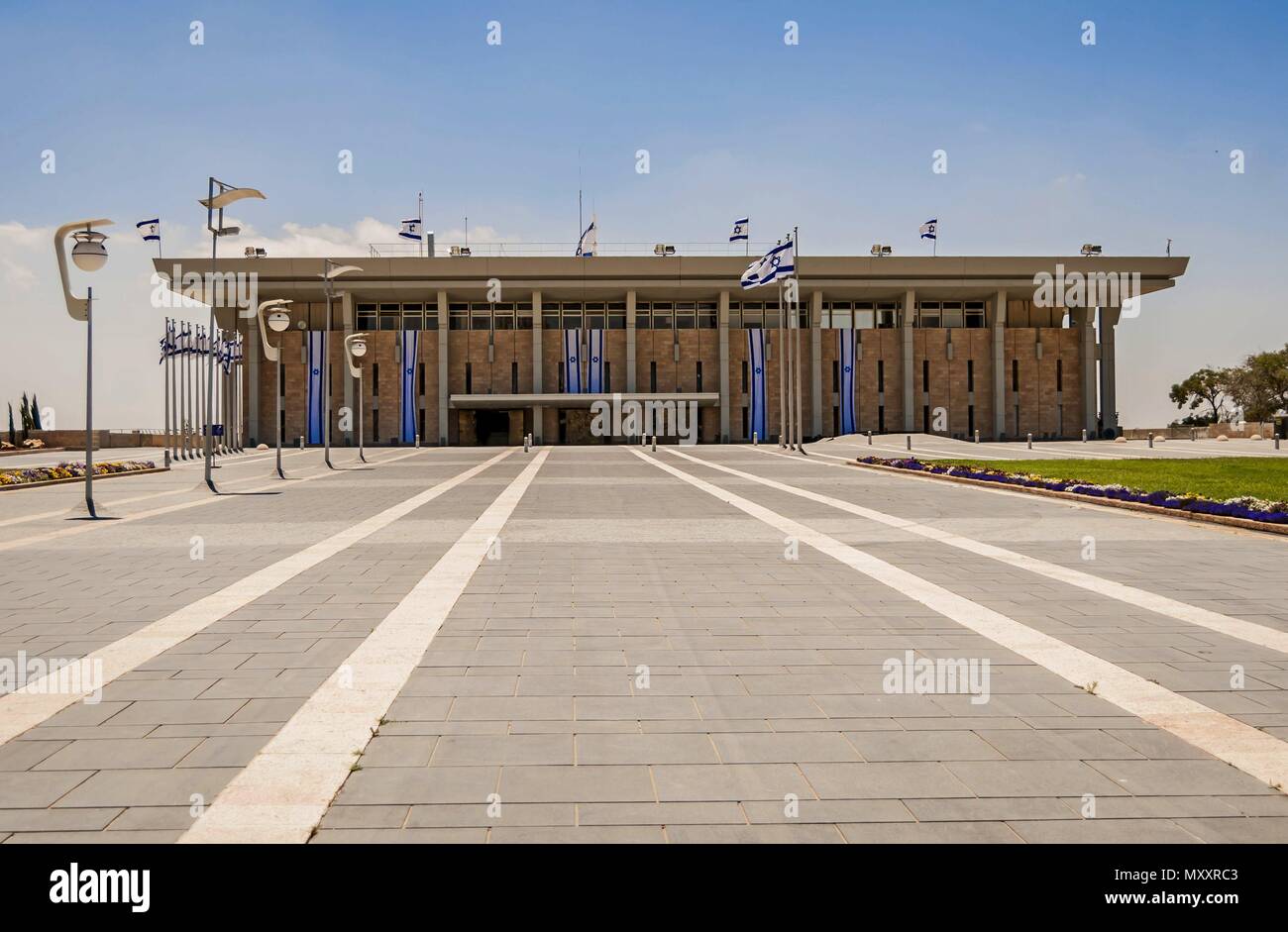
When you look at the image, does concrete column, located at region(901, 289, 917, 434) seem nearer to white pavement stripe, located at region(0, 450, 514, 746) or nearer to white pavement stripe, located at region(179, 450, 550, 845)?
white pavement stripe, located at region(0, 450, 514, 746)

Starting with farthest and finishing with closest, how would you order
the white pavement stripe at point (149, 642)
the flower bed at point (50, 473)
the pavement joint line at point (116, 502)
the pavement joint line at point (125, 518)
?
the flower bed at point (50, 473) → the pavement joint line at point (116, 502) → the pavement joint line at point (125, 518) → the white pavement stripe at point (149, 642)

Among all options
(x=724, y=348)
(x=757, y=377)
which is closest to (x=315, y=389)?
(x=724, y=348)

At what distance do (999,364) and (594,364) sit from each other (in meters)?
30.6

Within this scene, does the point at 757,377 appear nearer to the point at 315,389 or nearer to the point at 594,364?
the point at 594,364

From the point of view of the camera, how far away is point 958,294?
69.4 m

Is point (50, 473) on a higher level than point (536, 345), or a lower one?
lower

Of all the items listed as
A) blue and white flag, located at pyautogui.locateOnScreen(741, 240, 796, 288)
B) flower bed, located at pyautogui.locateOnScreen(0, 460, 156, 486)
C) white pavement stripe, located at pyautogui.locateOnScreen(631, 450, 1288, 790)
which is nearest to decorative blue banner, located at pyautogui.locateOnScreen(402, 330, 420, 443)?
blue and white flag, located at pyautogui.locateOnScreen(741, 240, 796, 288)

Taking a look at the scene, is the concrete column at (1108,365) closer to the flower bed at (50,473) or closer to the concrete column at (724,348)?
the concrete column at (724,348)

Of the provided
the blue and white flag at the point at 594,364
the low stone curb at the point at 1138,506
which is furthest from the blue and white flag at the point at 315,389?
the low stone curb at the point at 1138,506

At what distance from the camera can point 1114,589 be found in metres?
8.68

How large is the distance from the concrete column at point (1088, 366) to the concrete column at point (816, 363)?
2010cm

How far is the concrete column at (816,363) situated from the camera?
68.6m

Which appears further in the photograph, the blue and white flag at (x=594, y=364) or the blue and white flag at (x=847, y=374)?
the blue and white flag at (x=847, y=374)
